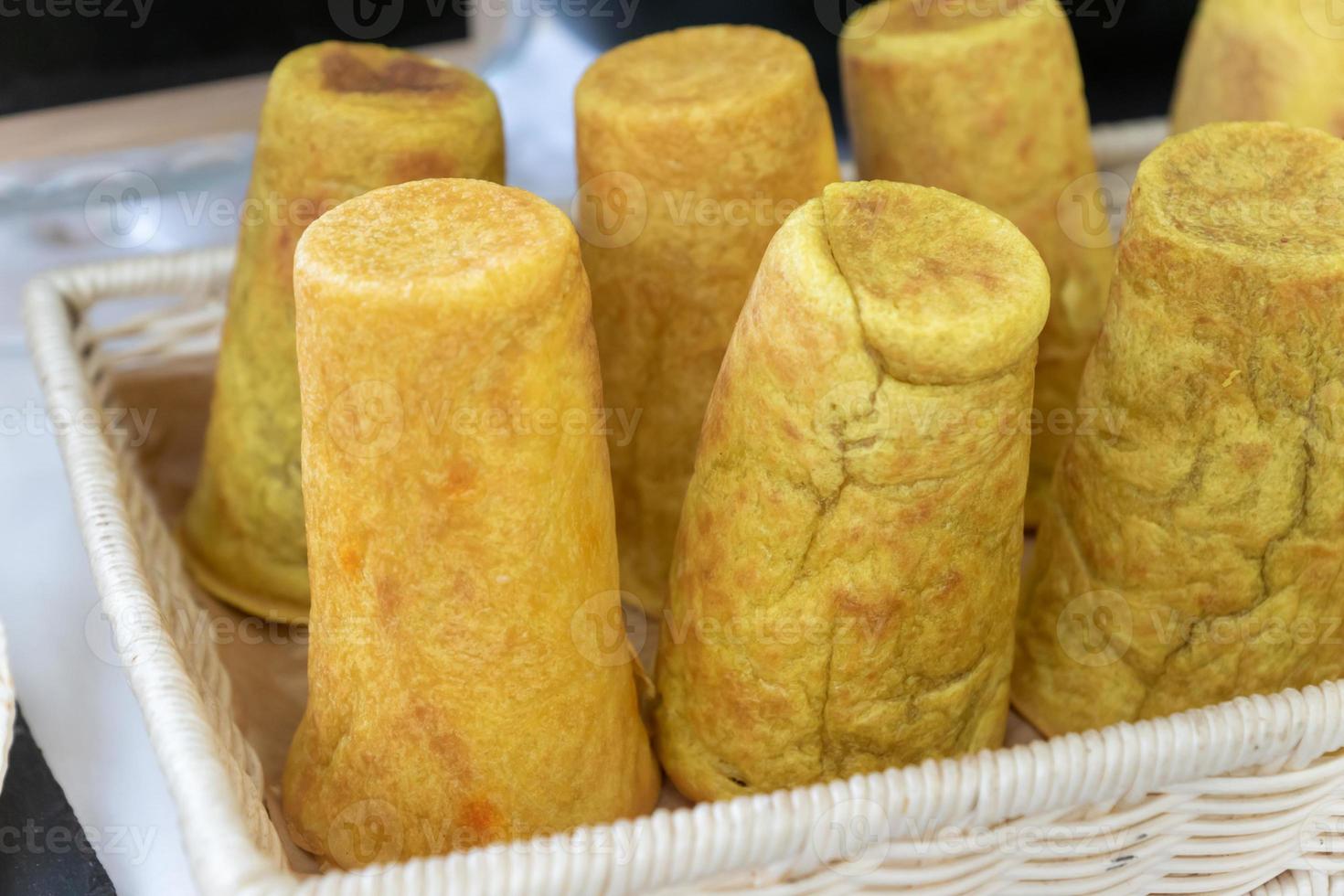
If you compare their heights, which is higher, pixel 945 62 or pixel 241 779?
pixel 945 62

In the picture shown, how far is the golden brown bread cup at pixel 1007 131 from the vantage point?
0.91 m

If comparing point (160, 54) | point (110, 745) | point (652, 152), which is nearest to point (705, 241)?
point (652, 152)

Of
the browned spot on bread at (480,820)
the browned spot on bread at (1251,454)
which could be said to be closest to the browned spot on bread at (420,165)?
the browned spot on bread at (480,820)

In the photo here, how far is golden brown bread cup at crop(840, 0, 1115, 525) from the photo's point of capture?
91 centimetres

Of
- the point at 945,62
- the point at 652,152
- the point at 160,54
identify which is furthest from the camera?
the point at 160,54

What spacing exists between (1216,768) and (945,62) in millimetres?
473

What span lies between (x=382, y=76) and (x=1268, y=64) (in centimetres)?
70

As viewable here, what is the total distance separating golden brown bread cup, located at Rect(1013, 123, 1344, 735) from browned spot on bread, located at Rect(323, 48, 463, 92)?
0.43 metres

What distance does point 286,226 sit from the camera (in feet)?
2.77

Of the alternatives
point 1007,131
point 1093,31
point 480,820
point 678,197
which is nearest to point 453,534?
point 480,820

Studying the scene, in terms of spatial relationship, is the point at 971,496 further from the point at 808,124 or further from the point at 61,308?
the point at 61,308

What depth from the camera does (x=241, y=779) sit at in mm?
685

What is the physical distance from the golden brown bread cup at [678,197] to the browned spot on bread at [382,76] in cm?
10

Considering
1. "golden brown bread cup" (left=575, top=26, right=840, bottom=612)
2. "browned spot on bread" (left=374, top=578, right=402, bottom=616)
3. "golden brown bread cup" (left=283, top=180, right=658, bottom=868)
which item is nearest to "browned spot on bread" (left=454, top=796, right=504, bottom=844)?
"golden brown bread cup" (left=283, top=180, right=658, bottom=868)
